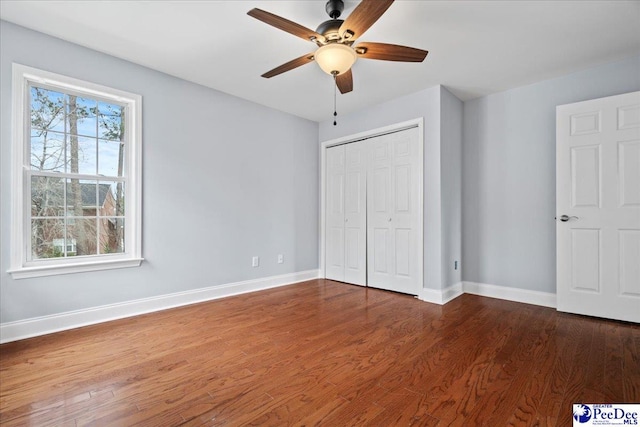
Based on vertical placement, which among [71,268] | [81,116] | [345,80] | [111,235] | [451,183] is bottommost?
[71,268]

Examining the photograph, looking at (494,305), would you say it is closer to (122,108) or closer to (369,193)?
(369,193)

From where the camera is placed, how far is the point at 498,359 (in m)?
2.16

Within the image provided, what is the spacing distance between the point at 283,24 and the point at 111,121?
7.27ft

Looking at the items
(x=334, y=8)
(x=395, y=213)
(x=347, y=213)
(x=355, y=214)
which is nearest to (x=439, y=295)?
(x=395, y=213)

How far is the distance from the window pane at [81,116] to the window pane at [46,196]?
0.50m

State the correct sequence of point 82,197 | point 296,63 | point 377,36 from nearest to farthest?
point 296,63 → point 377,36 → point 82,197

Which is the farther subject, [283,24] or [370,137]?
[370,137]

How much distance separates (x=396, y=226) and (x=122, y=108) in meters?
3.48

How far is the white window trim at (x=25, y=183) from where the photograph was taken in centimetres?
249

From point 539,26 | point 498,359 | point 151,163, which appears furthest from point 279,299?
point 539,26

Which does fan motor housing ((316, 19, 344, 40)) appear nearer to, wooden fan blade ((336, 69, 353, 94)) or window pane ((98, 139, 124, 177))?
wooden fan blade ((336, 69, 353, 94))

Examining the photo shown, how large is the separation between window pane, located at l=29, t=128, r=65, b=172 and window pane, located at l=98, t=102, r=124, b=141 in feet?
1.16

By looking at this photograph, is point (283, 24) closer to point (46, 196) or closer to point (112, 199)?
point (112, 199)

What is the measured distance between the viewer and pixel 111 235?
3.05 m
